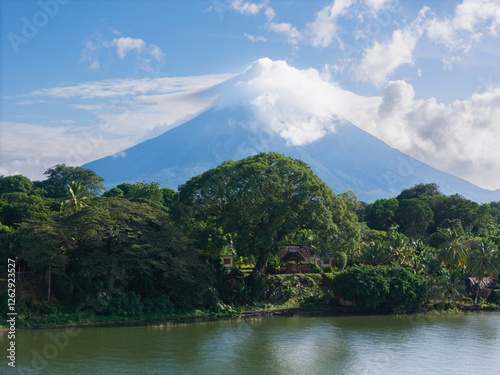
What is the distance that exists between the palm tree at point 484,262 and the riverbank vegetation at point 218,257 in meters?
0.08

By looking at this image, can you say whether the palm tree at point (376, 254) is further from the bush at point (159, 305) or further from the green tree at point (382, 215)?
the green tree at point (382, 215)

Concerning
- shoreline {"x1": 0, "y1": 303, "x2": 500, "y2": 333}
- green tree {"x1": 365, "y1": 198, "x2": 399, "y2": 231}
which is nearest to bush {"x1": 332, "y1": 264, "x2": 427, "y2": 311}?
shoreline {"x1": 0, "y1": 303, "x2": 500, "y2": 333}

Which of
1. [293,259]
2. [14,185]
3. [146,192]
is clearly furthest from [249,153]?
[293,259]

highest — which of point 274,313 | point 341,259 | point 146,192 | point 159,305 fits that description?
point 146,192

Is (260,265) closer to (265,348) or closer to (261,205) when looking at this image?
(261,205)

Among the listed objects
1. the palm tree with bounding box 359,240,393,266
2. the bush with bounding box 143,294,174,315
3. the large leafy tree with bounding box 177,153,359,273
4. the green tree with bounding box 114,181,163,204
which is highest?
the green tree with bounding box 114,181,163,204

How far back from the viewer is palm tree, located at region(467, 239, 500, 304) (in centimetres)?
3484

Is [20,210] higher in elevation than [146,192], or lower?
lower

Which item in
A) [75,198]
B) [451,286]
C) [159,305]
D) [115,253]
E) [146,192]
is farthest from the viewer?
[146,192]

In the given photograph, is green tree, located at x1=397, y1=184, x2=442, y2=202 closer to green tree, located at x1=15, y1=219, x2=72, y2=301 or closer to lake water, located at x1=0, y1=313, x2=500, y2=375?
lake water, located at x1=0, y1=313, x2=500, y2=375

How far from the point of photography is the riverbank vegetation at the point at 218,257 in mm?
25797

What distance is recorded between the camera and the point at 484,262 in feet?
115

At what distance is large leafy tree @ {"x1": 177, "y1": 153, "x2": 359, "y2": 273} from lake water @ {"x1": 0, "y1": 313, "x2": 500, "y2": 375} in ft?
16.5

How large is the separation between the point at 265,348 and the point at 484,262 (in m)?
21.1
